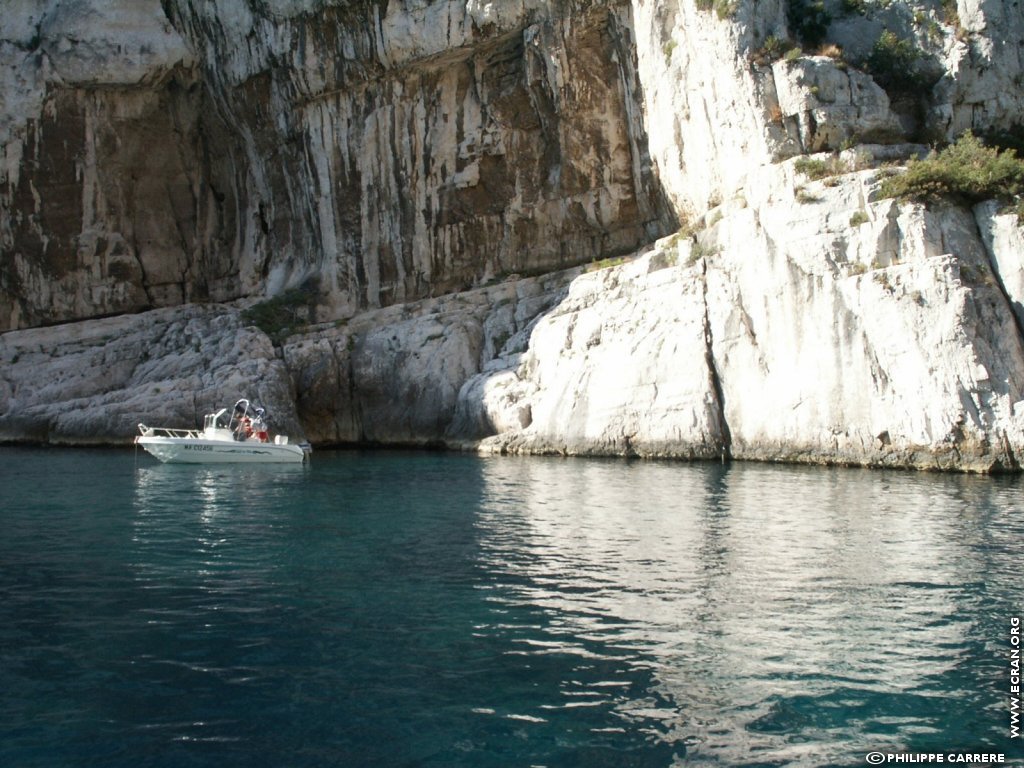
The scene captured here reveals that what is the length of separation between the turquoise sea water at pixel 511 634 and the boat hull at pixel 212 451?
14371 mm

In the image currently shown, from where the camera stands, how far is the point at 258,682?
8453 millimetres

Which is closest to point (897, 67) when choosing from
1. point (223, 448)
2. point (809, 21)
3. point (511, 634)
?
point (809, 21)

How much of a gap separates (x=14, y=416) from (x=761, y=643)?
1642 inches

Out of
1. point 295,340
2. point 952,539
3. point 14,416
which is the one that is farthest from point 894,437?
point 14,416

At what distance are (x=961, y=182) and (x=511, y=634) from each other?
2265 cm

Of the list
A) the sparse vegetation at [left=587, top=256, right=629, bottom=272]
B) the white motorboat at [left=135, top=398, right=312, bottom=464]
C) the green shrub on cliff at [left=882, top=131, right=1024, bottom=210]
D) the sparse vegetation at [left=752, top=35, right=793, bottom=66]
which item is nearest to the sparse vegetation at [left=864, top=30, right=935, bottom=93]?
the sparse vegetation at [left=752, top=35, right=793, bottom=66]

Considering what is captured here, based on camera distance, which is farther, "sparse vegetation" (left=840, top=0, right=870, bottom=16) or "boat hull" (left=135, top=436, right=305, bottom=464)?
"sparse vegetation" (left=840, top=0, right=870, bottom=16)

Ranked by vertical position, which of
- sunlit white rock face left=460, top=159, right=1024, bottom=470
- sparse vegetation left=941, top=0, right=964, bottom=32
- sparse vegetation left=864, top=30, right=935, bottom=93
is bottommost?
sunlit white rock face left=460, top=159, right=1024, bottom=470

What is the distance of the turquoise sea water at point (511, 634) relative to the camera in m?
7.22

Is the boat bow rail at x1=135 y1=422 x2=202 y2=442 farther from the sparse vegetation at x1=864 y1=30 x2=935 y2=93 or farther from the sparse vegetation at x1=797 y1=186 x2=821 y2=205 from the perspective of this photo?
the sparse vegetation at x1=864 y1=30 x2=935 y2=93

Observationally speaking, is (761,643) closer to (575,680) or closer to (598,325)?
(575,680)

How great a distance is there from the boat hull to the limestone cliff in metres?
6.07

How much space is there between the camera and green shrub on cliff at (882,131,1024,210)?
26.7 metres

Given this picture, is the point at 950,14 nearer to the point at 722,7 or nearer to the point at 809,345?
the point at 722,7
